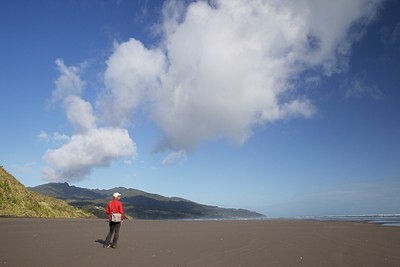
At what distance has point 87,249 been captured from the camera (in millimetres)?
10938

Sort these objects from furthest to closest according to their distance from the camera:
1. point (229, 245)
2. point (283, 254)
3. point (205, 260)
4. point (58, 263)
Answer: point (229, 245) < point (283, 254) < point (205, 260) < point (58, 263)

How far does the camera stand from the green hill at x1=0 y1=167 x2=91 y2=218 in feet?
87.2

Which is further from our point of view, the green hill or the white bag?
the green hill

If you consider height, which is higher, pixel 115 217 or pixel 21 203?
pixel 21 203

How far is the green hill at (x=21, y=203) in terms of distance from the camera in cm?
2658

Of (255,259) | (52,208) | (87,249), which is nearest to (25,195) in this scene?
(52,208)

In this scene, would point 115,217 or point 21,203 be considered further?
point 21,203

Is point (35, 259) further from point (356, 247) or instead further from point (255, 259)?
point (356, 247)

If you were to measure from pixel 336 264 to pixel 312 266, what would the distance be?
2.63 feet

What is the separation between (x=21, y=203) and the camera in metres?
28.4

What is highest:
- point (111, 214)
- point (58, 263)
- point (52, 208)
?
point (52, 208)

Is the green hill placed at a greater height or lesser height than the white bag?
greater

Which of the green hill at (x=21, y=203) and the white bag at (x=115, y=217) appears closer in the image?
the white bag at (x=115, y=217)

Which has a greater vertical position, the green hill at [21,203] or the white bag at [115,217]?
the green hill at [21,203]
